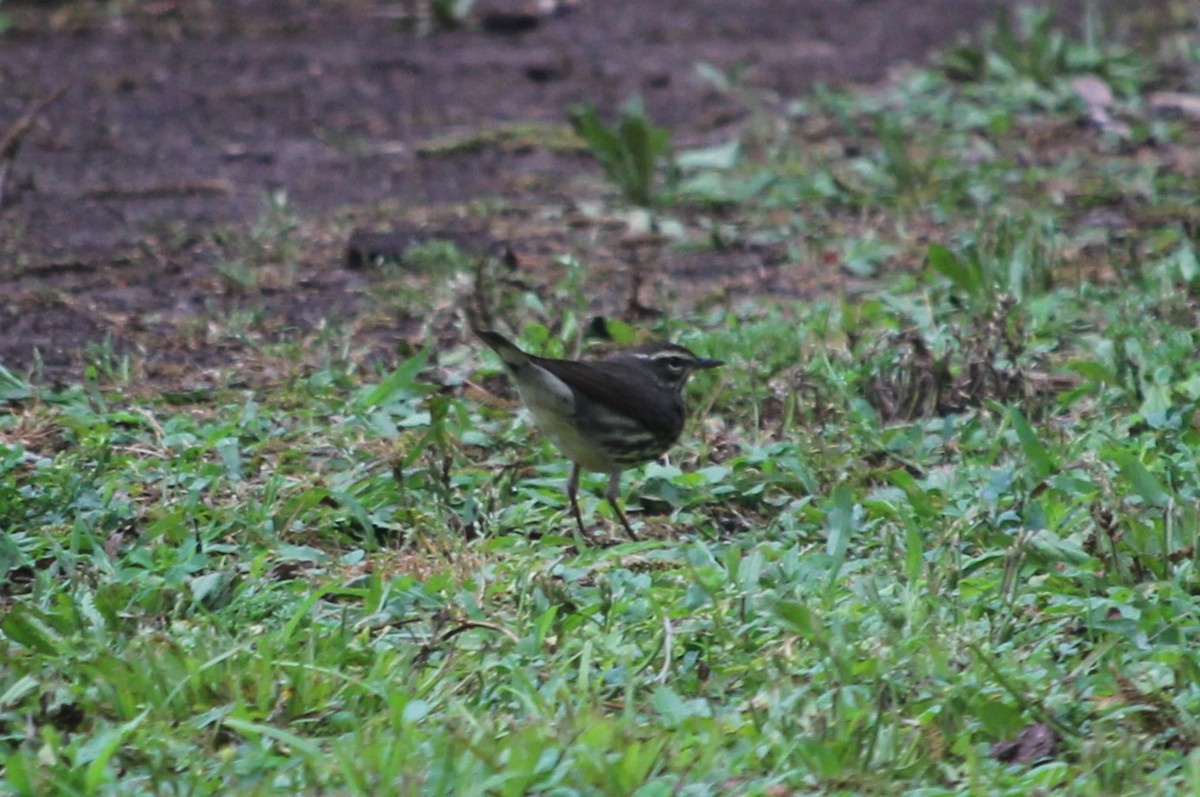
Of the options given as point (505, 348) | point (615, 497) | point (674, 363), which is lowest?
point (615, 497)

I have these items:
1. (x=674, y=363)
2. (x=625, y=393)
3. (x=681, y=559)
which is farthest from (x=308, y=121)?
(x=681, y=559)

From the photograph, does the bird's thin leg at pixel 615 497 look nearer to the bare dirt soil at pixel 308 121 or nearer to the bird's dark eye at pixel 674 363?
the bird's dark eye at pixel 674 363

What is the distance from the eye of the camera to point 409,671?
472cm

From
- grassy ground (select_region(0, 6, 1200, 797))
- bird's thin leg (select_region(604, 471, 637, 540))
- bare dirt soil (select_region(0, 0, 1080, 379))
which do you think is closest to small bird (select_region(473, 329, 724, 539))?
bird's thin leg (select_region(604, 471, 637, 540))

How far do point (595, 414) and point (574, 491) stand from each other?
0.28 meters

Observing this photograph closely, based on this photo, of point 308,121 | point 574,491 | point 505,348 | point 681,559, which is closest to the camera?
point 681,559

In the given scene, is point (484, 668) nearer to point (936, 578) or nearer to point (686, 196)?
point (936, 578)

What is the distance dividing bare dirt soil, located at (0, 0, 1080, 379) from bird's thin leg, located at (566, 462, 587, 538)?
5.93ft

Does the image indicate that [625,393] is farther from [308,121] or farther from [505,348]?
[308,121]

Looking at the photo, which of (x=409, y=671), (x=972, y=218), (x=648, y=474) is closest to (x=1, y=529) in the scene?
(x=409, y=671)

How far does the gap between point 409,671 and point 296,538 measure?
1217 mm

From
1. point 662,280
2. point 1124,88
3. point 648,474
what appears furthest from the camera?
point 1124,88

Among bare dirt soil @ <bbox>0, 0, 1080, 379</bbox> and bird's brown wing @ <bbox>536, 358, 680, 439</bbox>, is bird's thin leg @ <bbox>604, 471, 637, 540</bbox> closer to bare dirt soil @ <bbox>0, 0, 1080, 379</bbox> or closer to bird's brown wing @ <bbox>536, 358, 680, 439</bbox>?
bird's brown wing @ <bbox>536, 358, 680, 439</bbox>

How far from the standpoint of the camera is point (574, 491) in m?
6.13
